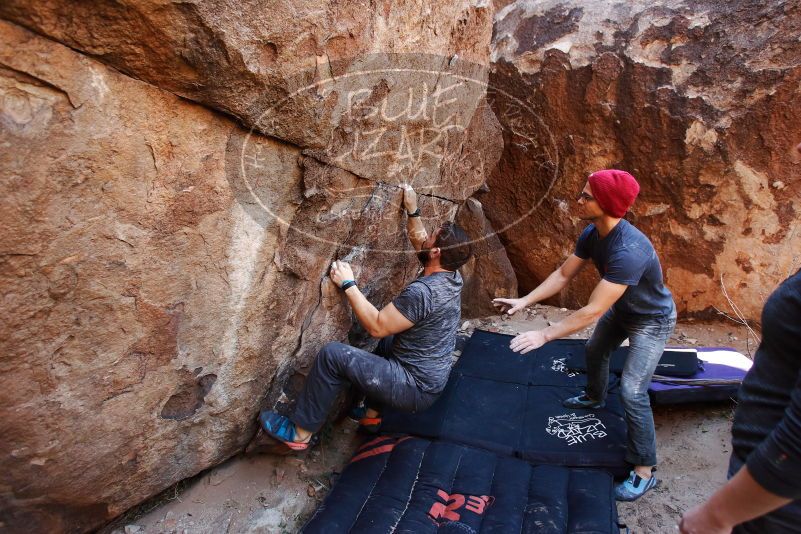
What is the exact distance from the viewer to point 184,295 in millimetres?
2279

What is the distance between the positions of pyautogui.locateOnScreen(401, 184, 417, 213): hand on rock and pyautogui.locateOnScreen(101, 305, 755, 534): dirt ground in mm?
1295

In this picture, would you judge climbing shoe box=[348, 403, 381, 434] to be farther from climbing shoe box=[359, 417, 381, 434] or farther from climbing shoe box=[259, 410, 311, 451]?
climbing shoe box=[259, 410, 311, 451]

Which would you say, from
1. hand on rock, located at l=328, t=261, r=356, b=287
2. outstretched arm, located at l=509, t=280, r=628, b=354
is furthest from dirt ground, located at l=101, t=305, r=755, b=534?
outstretched arm, located at l=509, t=280, r=628, b=354

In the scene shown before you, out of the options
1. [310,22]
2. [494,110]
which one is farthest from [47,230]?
[494,110]

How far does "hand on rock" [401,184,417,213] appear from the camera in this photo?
10.8ft

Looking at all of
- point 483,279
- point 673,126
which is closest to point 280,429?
point 483,279

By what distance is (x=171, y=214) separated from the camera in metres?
2.11

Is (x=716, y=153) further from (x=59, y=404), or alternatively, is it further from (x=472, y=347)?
(x=59, y=404)

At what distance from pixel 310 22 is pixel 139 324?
51.4 inches

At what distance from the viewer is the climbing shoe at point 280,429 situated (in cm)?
278

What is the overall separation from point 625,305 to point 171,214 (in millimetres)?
2084

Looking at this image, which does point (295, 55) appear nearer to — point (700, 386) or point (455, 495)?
point (455, 495)

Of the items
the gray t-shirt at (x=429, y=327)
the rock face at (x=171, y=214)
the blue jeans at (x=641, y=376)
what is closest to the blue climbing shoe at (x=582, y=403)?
the blue jeans at (x=641, y=376)

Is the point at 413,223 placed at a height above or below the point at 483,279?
above
